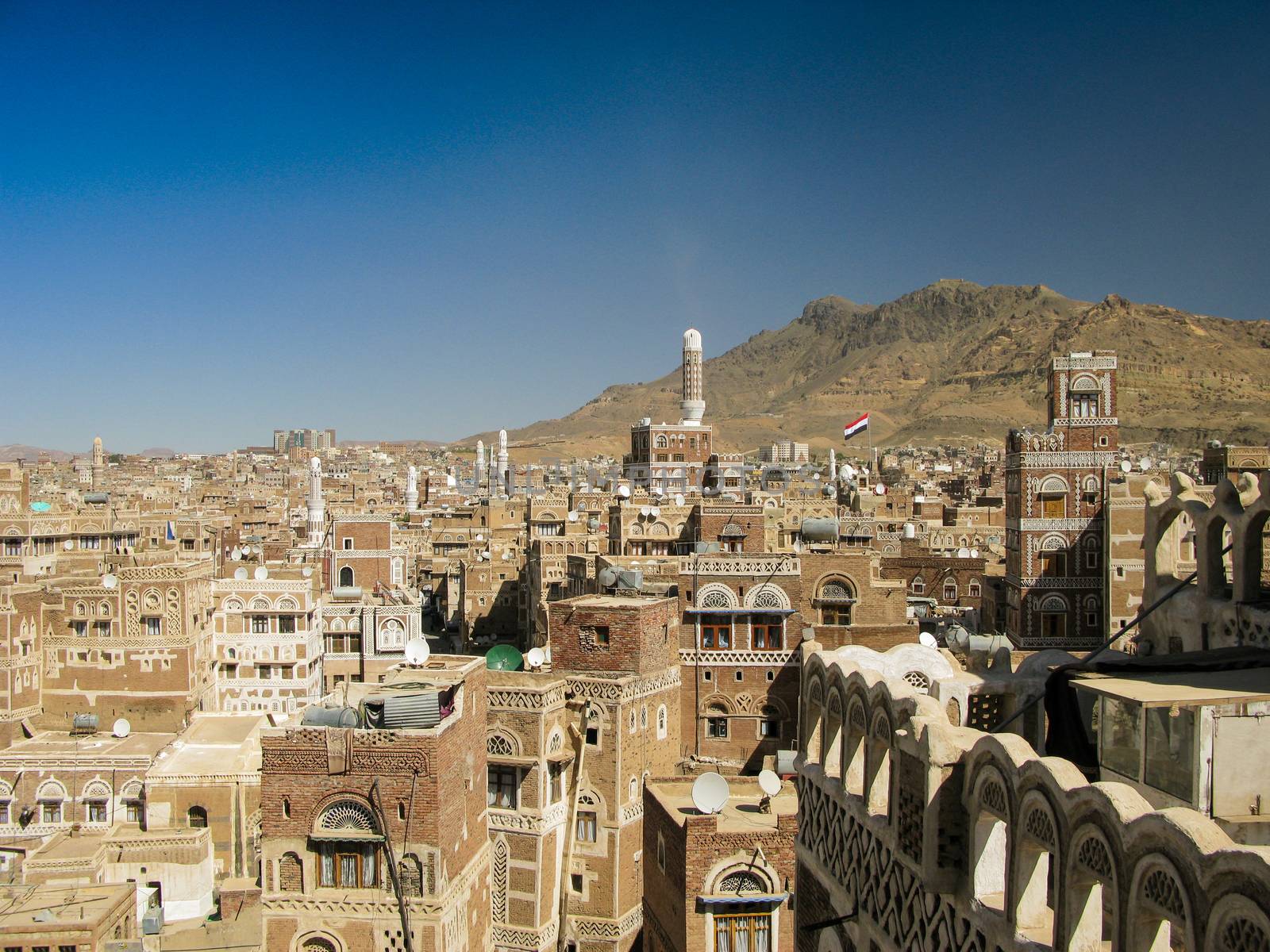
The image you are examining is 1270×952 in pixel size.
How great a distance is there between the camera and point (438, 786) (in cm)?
1642

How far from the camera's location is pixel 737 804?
19.7m

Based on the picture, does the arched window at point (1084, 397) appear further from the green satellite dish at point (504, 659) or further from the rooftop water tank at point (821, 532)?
the green satellite dish at point (504, 659)

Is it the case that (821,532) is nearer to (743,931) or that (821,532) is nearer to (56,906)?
(743,931)

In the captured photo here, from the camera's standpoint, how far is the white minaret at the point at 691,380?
81.5 m

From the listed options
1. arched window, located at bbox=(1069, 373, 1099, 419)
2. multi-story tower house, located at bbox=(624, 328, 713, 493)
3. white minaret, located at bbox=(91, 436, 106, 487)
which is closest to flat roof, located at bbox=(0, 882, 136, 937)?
arched window, located at bbox=(1069, 373, 1099, 419)

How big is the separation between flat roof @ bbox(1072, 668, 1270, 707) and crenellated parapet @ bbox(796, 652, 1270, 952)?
93 cm

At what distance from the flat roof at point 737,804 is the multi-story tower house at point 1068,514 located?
15.3 m

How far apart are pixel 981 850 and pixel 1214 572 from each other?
4.47m

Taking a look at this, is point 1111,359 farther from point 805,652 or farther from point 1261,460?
point 805,652

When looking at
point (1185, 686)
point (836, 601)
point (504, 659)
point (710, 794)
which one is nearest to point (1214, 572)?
point (1185, 686)

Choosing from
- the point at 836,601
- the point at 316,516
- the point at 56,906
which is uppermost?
the point at 316,516

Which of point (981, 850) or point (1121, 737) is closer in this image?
point (981, 850)

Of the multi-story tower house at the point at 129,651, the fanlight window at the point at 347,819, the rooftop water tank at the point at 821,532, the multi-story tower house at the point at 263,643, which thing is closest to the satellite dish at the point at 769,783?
the fanlight window at the point at 347,819

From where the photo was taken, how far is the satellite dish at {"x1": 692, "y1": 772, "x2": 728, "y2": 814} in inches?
730
